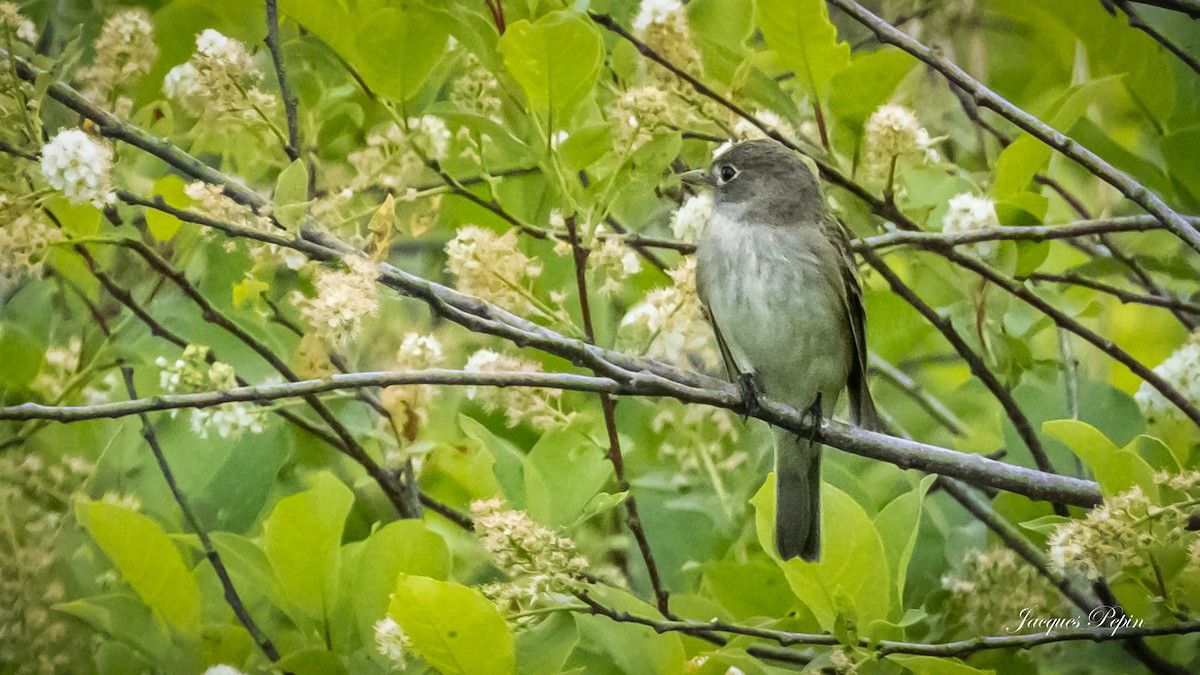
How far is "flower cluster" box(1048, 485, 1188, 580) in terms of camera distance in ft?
3.73

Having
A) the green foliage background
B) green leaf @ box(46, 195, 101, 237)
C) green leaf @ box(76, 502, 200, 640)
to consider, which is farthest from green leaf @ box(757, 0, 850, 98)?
green leaf @ box(76, 502, 200, 640)

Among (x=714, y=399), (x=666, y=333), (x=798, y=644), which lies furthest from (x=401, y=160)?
(x=798, y=644)

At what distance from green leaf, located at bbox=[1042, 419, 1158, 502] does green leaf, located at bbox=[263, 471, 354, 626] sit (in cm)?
83

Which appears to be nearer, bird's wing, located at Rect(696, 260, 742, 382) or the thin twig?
the thin twig

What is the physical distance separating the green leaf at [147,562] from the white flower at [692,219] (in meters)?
0.76

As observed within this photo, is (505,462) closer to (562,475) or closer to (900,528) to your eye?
(562,475)

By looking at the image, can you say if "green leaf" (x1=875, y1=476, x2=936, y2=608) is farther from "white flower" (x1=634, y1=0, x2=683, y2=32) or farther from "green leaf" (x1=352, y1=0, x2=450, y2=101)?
"green leaf" (x1=352, y1=0, x2=450, y2=101)

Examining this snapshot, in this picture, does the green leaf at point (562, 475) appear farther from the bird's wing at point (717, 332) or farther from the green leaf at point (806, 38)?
the green leaf at point (806, 38)

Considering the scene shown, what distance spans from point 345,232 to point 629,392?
1.42 feet

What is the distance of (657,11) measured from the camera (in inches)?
56.4

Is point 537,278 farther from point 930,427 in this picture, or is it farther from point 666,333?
point 930,427

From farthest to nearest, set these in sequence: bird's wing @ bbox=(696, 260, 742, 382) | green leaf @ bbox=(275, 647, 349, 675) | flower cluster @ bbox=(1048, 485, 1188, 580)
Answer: bird's wing @ bbox=(696, 260, 742, 382), green leaf @ bbox=(275, 647, 349, 675), flower cluster @ bbox=(1048, 485, 1188, 580)

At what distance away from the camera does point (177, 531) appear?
1374mm

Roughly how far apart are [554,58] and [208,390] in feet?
1.85
